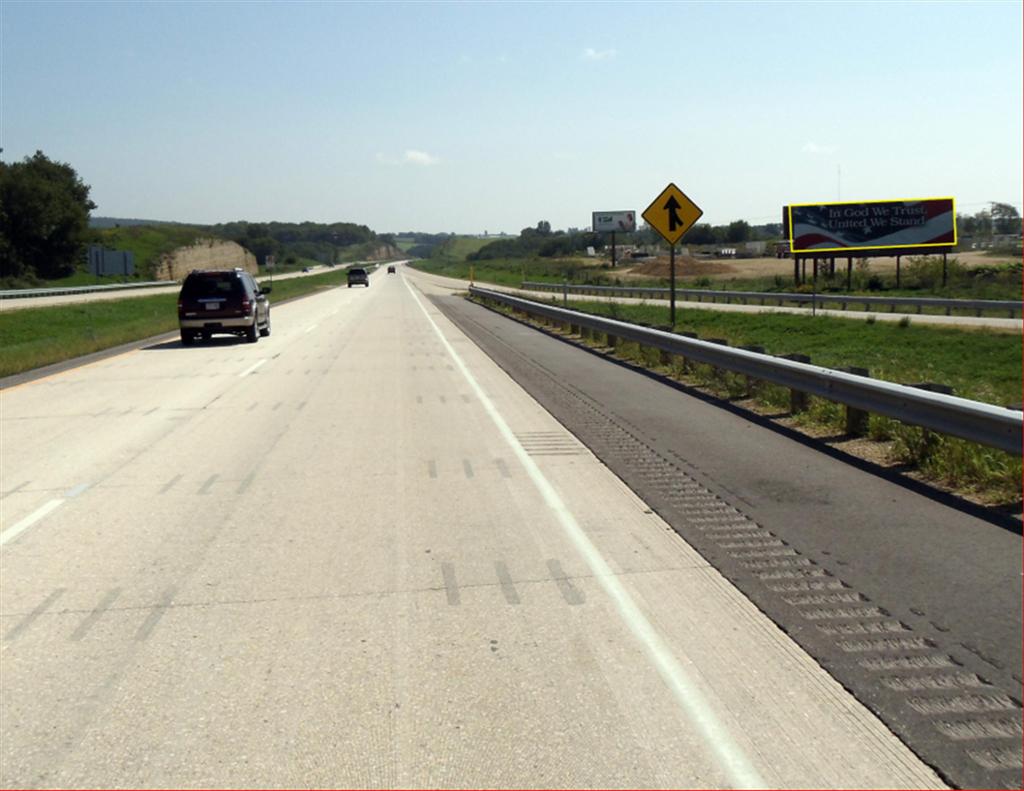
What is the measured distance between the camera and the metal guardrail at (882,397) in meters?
8.55

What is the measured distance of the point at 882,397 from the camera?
421 inches

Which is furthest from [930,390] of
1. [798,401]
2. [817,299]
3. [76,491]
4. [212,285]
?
[817,299]

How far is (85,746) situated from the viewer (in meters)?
4.45

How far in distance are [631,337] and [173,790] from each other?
61.7ft

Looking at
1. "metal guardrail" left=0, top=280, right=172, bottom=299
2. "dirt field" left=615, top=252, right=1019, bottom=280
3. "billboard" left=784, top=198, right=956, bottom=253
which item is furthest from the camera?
"dirt field" left=615, top=252, right=1019, bottom=280

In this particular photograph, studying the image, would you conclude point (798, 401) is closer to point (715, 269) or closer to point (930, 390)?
point (930, 390)

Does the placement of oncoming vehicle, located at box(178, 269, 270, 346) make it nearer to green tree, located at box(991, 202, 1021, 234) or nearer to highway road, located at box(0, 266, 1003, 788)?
highway road, located at box(0, 266, 1003, 788)

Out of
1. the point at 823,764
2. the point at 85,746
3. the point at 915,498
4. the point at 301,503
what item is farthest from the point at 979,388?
the point at 85,746

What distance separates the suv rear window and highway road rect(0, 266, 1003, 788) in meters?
16.7

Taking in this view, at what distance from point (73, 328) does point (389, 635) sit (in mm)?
39472

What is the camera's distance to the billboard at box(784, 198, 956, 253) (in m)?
56.3

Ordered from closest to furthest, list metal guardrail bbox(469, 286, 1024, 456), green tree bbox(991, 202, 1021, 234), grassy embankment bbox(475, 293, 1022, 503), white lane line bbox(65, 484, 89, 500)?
metal guardrail bbox(469, 286, 1024, 456)
white lane line bbox(65, 484, 89, 500)
grassy embankment bbox(475, 293, 1022, 503)
green tree bbox(991, 202, 1021, 234)

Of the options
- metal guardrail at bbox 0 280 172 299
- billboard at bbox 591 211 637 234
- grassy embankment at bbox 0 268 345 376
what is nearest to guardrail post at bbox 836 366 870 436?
grassy embankment at bbox 0 268 345 376

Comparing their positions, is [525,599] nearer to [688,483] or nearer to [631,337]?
[688,483]
